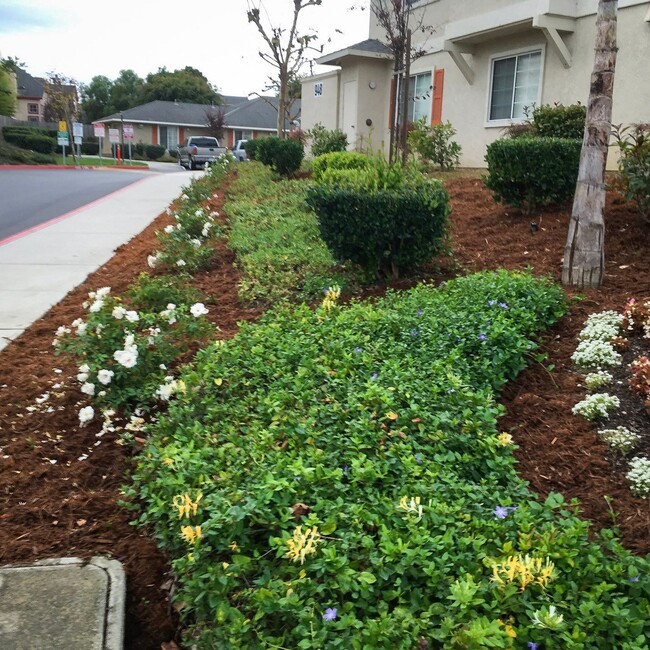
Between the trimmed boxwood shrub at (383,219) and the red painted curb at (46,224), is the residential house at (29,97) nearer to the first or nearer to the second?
the red painted curb at (46,224)

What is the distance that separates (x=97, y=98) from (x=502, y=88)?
269 ft

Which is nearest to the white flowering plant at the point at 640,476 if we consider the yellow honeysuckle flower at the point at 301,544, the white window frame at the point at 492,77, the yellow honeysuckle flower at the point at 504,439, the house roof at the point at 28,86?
the yellow honeysuckle flower at the point at 504,439

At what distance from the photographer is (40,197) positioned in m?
17.3

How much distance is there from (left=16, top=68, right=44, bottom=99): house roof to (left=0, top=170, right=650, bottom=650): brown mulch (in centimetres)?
8273

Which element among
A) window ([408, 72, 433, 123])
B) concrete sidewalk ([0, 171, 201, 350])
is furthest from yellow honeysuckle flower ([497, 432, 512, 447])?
window ([408, 72, 433, 123])

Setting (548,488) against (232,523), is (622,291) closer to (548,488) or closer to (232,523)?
(548,488)

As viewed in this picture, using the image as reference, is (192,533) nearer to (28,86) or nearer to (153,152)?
(153,152)

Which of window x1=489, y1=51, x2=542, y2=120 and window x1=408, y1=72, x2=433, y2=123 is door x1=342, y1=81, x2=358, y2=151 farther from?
window x1=489, y1=51, x2=542, y2=120

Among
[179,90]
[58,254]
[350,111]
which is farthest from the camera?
[179,90]

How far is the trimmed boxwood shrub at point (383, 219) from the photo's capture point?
230 inches

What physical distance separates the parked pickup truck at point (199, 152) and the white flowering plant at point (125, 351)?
34961mm

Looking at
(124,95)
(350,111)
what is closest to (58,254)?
(350,111)

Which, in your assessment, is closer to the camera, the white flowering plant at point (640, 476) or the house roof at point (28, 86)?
the white flowering plant at point (640, 476)

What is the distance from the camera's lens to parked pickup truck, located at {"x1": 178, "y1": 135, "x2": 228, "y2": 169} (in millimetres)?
39844
